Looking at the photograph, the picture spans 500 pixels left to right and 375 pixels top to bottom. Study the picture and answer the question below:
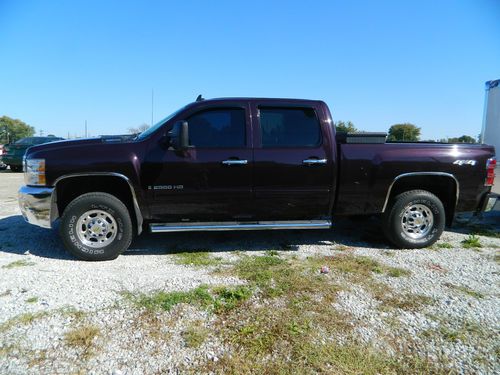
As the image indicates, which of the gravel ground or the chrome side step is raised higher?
the chrome side step

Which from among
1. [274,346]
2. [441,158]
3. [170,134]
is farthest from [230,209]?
[441,158]

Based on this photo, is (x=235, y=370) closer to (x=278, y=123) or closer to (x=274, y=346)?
(x=274, y=346)

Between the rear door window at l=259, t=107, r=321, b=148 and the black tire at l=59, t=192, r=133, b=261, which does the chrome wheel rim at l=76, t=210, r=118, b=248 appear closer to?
the black tire at l=59, t=192, r=133, b=261

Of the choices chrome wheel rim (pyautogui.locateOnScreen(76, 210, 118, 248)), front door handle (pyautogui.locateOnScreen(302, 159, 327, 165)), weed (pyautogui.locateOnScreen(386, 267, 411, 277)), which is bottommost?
weed (pyautogui.locateOnScreen(386, 267, 411, 277))

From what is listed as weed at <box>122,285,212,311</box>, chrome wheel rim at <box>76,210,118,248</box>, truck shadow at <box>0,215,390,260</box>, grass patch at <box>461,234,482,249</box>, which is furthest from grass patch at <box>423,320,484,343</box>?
chrome wheel rim at <box>76,210,118,248</box>

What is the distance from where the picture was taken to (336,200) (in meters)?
4.86

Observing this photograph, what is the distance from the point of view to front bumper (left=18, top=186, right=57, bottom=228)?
4293 mm

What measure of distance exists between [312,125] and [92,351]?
357 cm

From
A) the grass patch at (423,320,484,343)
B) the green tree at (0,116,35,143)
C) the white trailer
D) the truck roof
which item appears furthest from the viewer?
the green tree at (0,116,35,143)

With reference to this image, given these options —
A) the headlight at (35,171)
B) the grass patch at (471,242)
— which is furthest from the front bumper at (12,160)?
the grass patch at (471,242)

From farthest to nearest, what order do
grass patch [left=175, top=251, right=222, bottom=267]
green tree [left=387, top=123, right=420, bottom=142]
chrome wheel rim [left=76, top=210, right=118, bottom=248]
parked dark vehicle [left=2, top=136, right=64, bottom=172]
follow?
green tree [left=387, top=123, right=420, bottom=142] < parked dark vehicle [left=2, top=136, right=64, bottom=172] < chrome wheel rim [left=76, top=210, right=118, bottom=248] < grass patch [left=175, top=251, right=222, bottom=267]

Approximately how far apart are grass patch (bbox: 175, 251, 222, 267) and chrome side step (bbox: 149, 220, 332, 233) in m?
0.36

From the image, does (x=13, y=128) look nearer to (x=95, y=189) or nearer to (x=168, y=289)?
(x=95, y=189)

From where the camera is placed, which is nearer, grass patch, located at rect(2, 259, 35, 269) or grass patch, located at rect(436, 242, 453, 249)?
grass patch, located at rect(2, 259, 35, 269)
